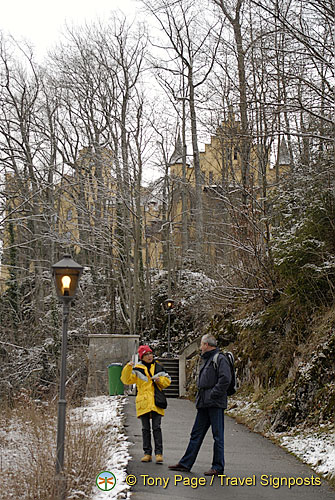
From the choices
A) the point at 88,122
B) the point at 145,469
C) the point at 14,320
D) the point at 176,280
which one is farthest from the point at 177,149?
the point at 145,469

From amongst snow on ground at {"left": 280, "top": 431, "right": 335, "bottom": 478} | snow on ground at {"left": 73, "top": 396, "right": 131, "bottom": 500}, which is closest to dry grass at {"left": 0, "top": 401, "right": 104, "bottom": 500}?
snow on ground at {"left": 73, "top": 396, "right": 131, "bottom": 500}

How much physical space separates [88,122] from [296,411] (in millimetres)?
23698

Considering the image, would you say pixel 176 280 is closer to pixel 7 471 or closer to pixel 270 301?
pixel 270 301

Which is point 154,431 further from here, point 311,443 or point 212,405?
point 311,443

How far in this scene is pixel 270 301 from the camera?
50.2 feet

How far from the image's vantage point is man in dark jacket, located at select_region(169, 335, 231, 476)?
7.13m

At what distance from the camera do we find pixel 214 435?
7199mm

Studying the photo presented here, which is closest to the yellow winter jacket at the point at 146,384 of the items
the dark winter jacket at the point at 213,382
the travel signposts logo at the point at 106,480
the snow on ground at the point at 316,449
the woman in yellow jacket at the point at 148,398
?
the woman in yellow jacket at the point at 148,398

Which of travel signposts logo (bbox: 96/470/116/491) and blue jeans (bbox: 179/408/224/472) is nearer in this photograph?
travel signposts logo (bbox: 96/470/116/491)

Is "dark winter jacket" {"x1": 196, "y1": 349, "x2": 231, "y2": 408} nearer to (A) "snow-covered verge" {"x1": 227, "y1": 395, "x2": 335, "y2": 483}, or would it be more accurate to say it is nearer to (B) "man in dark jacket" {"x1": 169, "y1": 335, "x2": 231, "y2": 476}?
(B) "man in dark jacket" {"x1": 169, "y1": 335, "x2": 231, "y2": 476}

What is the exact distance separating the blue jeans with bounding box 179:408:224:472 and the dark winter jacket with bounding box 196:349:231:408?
0.13 meters

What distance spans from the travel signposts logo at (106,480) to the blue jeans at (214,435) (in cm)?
92

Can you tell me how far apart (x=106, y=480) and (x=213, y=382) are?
5.65 ft

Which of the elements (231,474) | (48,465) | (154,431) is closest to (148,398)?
(154,431)
